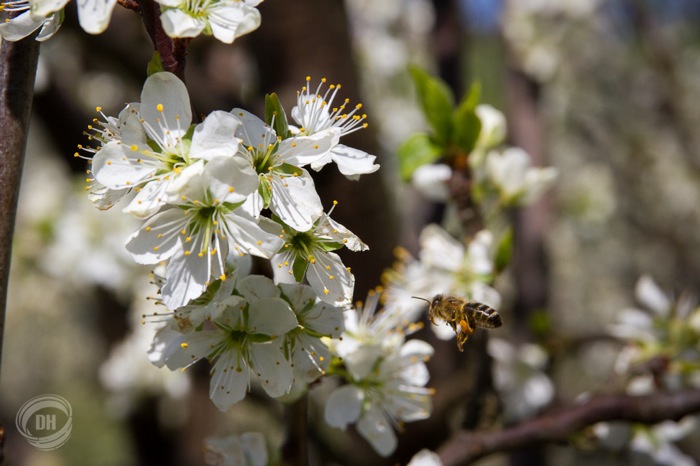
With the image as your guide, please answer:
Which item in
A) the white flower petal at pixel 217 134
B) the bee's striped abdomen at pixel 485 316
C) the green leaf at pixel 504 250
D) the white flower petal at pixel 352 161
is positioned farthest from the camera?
the green leaf at pixel 504 250

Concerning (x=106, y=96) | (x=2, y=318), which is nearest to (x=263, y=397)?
(x=2, y=318)

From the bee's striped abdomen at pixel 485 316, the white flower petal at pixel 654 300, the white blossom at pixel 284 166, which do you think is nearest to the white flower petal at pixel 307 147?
the white blossom at pixel 284 166

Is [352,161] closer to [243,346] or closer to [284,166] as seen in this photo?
[284,166]

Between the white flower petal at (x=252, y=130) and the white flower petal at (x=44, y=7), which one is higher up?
the white flower petal at (x=44, y=7)

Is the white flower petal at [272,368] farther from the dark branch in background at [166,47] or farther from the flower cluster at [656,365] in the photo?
the flower cluster at [656,365]

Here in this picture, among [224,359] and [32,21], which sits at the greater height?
[32,21]

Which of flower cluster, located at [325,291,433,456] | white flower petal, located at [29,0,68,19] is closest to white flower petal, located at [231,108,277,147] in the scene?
white flower petal, located at [29,0,68,19]

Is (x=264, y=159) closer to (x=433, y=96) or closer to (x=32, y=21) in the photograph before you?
(x=32, y=21)
